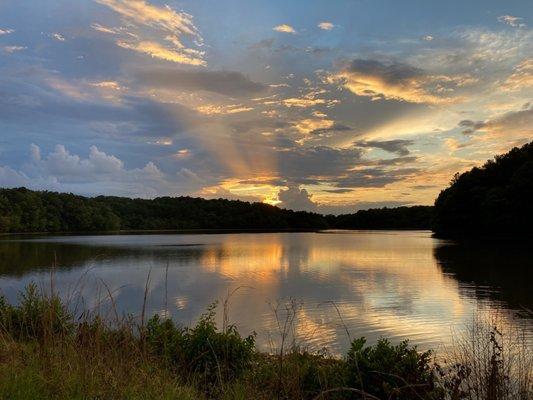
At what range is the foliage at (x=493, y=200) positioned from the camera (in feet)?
246

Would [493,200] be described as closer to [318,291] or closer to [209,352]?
[318,291]

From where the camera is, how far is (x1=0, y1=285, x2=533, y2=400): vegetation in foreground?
15.8 ft

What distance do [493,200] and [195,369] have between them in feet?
269

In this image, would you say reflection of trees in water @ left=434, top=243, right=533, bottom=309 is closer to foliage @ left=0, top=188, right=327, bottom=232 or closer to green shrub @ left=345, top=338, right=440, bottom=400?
green shrub @ left=345, top=338, right=440, bottom=400

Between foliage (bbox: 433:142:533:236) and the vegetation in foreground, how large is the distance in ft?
244

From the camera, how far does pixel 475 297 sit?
77.4 ft

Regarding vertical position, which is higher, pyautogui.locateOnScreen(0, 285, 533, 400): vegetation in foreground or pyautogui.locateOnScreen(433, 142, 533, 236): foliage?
pyautogui.locateOnScreen(433, 142, 533, 236): foliage

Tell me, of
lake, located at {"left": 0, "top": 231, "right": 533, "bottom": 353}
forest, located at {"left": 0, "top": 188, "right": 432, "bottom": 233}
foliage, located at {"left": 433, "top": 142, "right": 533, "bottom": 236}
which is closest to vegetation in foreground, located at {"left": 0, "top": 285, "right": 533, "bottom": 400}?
lake, located at {"left": 0, "top": 231, "right": 533, "bottom": 353}

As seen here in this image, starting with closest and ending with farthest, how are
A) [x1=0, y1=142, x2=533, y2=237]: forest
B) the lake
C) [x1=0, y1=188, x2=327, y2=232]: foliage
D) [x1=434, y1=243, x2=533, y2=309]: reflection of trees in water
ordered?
the lake
[x1=434, y1=243, x2=533, y2=309]: reflection of trees in water
[x1=0, y1=142, x2=533, y2=237]: forest
[x1=0, y1=188, x2=327, y2=232]: foliage

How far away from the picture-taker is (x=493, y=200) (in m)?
79.9

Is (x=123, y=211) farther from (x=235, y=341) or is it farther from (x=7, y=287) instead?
(x=235, y=341)

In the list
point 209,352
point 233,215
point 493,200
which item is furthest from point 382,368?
point 233,215

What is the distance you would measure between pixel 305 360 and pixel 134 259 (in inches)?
1624

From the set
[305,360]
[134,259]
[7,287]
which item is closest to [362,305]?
[305,360]
